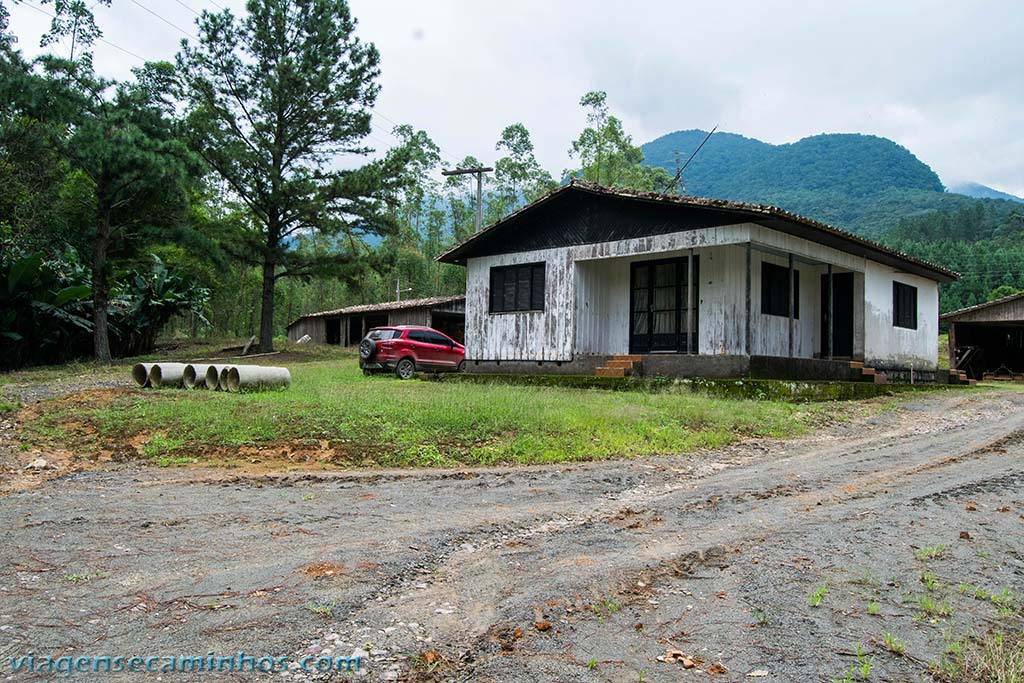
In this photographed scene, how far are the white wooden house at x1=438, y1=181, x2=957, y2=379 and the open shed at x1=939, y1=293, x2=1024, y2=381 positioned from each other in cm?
957

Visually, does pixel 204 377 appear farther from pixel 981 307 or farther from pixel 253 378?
pixel 981 307

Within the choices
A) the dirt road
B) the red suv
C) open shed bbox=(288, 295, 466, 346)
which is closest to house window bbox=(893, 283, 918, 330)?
the red suv

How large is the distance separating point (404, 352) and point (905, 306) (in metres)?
14.2

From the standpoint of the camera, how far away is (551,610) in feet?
12.2

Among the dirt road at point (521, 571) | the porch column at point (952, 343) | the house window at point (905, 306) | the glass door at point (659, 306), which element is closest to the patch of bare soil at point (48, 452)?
the dirt road at point (521, 571)

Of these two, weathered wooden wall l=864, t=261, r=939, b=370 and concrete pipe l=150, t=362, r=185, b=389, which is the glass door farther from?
concrete pipe l=150, t=362, r=185, b=389

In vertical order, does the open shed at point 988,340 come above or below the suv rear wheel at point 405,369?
above

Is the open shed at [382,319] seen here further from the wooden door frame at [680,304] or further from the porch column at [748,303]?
the porch column at [748,303]

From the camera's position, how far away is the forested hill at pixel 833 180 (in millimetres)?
90681

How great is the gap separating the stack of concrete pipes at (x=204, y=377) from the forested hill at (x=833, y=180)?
75.5 metres

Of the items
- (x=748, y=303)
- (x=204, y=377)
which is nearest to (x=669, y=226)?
(x=748, y=303)

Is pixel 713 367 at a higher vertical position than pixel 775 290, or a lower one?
lower

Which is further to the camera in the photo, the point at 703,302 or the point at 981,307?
the point at 981,307

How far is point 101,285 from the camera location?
22.6 meters
